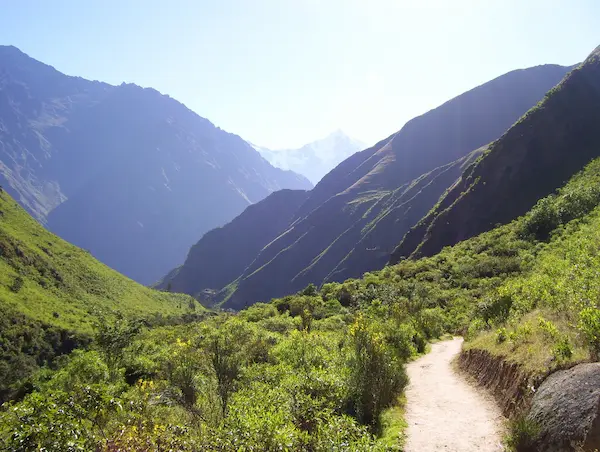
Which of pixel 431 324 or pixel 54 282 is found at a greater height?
pixel 54 282

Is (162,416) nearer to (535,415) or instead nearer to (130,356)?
(535,415)

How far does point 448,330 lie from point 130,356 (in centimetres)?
2813

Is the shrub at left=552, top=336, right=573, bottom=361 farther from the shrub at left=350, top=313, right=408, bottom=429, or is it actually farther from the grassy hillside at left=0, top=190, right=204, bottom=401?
the grassy hillside at left=0, top=190, right=204, bottom=401

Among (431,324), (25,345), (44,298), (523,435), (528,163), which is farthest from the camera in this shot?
(44,298)

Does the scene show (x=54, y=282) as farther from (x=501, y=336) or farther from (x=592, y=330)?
(x=592, y=330)

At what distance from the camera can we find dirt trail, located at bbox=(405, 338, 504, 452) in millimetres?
11195

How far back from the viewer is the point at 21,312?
235 ft

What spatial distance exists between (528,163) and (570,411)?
83681 mm

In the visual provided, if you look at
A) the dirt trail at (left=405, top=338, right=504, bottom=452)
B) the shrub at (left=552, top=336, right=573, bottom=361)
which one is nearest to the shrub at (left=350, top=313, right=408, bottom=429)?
the dirt trail at (left=405, top=338, right=504, bottom=452)

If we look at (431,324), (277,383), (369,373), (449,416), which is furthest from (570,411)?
(431,324)

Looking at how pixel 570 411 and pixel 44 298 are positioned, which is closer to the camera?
pixel 570 411

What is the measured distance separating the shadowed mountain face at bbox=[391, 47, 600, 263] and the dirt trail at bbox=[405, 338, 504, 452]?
6619 centimetres

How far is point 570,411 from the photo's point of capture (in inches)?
330

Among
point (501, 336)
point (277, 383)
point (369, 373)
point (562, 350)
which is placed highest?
point (277, 383)
